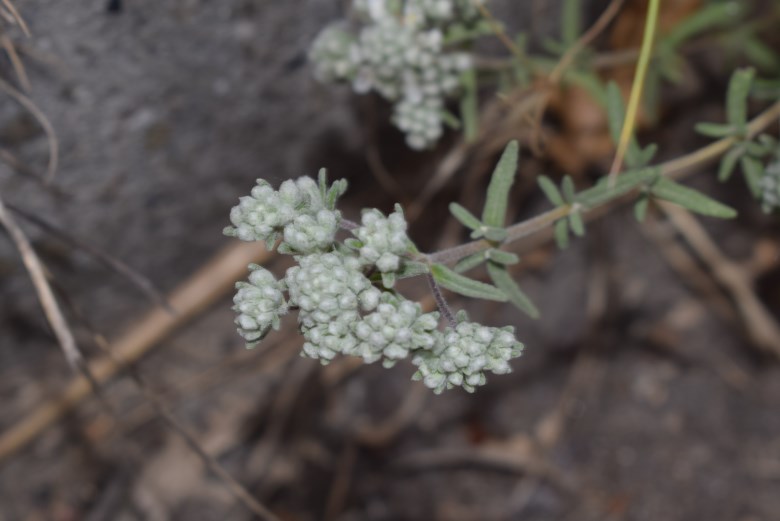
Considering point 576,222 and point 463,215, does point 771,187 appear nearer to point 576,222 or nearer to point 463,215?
point 576,222

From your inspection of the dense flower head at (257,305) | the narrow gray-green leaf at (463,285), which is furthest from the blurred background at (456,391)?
the dense flower head at (257,305)

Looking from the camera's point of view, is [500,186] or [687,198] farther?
[687,198]

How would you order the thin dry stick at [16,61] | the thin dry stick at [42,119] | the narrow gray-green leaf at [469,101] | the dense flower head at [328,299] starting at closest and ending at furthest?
the dense flower head at [328,299]
the thin dry stick at [16,61]
the thin dry stick at [42,119]
the narrow gray-green leaf at [469,101]

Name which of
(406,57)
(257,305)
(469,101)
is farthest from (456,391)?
(257,305)

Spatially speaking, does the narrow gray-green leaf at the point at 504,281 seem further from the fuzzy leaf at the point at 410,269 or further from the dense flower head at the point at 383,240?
A: the dense flower head at the point at 383,240

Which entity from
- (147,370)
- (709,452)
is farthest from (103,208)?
(709,452)

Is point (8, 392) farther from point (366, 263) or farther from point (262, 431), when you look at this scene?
point (366, 263)
